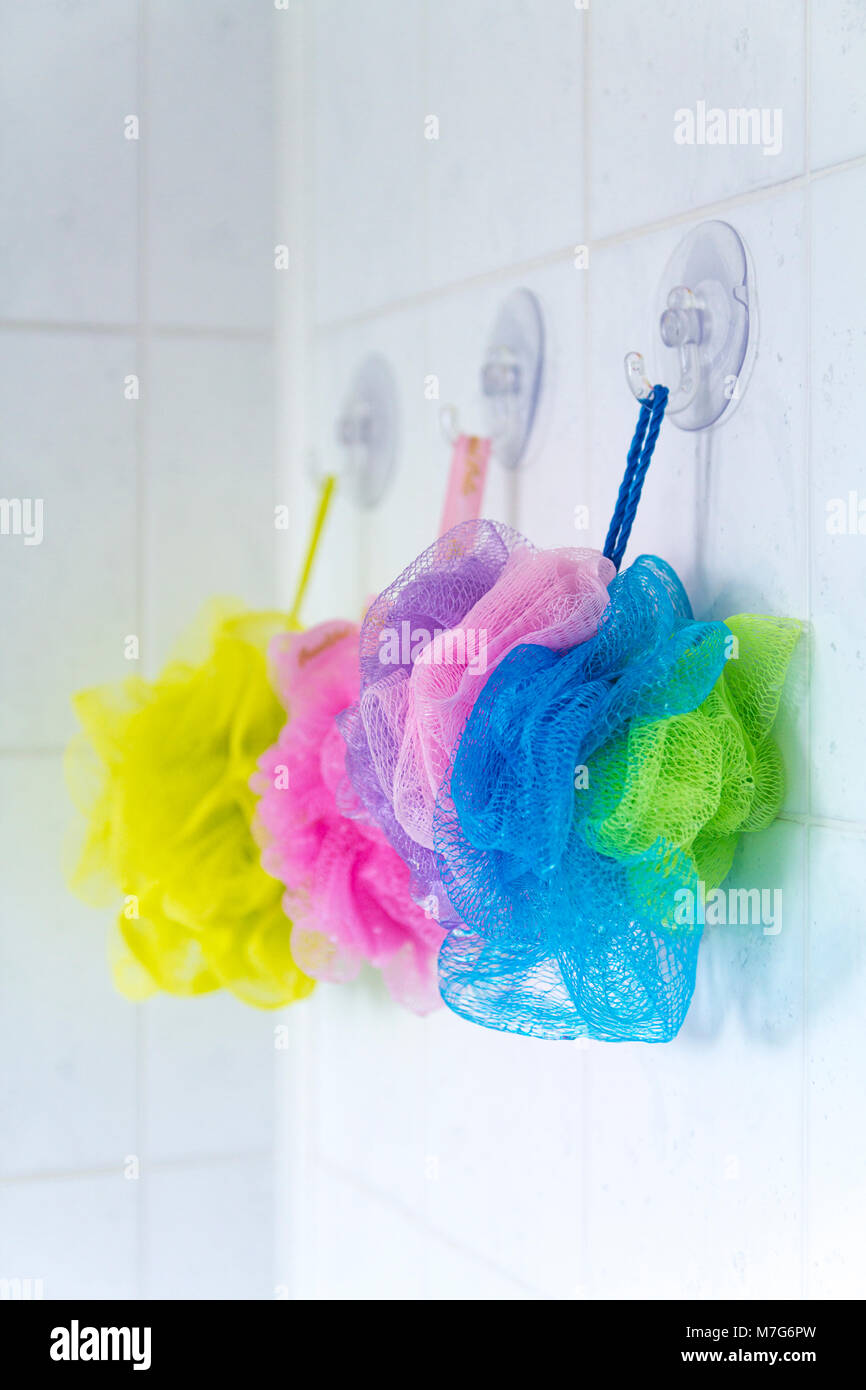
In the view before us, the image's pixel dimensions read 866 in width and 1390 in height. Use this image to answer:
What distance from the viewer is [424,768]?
0.49 m

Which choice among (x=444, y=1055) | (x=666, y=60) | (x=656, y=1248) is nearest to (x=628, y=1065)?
(x=656, y=1248)

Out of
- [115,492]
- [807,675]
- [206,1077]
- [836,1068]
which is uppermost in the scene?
[115,492]

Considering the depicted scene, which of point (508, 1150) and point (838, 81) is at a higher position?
point (838, 81)

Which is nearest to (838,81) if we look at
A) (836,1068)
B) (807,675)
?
(807,675)

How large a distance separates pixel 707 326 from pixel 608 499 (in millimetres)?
100

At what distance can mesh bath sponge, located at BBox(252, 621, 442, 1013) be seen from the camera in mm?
629

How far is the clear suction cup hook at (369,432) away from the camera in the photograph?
82cm

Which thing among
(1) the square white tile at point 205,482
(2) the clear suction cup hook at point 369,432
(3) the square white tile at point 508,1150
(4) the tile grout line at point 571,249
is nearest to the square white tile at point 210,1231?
(3) the square white tile at point 508,1150

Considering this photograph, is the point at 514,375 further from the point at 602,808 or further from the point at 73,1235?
the point at 73,1235

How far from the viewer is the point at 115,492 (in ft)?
2.98

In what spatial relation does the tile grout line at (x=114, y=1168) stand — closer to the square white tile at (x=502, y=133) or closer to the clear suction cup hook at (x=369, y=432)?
the clear suction cup hook at (x=369, y=432)

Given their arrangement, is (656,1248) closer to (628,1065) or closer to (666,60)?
(628,1065)

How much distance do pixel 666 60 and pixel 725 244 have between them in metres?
0.10

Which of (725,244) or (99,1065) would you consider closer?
(725,244)
